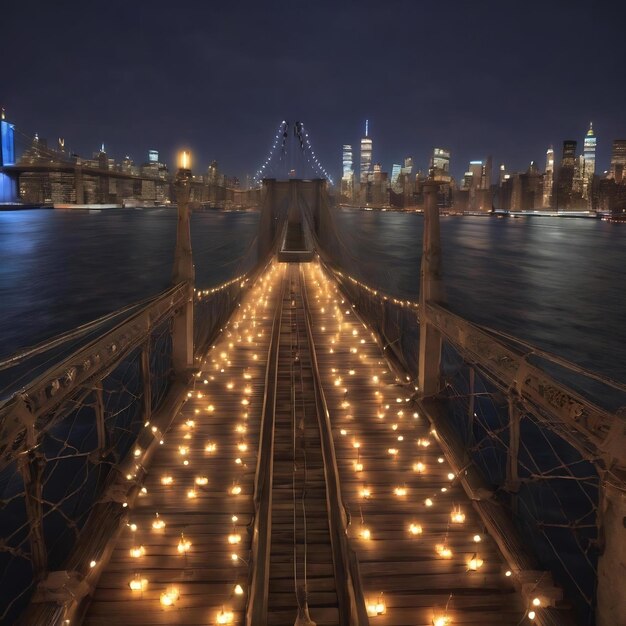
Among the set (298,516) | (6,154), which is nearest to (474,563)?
(298,516)

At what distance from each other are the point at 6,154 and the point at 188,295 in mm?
92020

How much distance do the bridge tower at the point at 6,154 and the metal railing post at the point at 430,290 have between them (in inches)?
3556

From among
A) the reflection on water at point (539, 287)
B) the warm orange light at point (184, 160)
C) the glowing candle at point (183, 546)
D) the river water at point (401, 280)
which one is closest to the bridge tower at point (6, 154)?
the river water at point (401, 280)

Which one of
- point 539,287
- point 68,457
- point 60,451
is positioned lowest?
point 539,287

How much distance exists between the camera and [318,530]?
4594 millimetres

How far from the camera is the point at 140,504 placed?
15.9 ft

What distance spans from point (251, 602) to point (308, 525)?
1.15m

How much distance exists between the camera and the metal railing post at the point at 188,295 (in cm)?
816

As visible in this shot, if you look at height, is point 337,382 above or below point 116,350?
below

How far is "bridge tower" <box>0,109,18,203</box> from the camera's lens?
8350 cm

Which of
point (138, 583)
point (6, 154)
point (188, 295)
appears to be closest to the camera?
point (138, 583)

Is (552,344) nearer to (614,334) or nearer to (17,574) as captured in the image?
(614,334)

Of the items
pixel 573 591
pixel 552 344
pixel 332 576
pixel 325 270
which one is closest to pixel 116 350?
pixel 332 576

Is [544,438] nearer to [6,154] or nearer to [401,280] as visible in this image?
[401,280]
